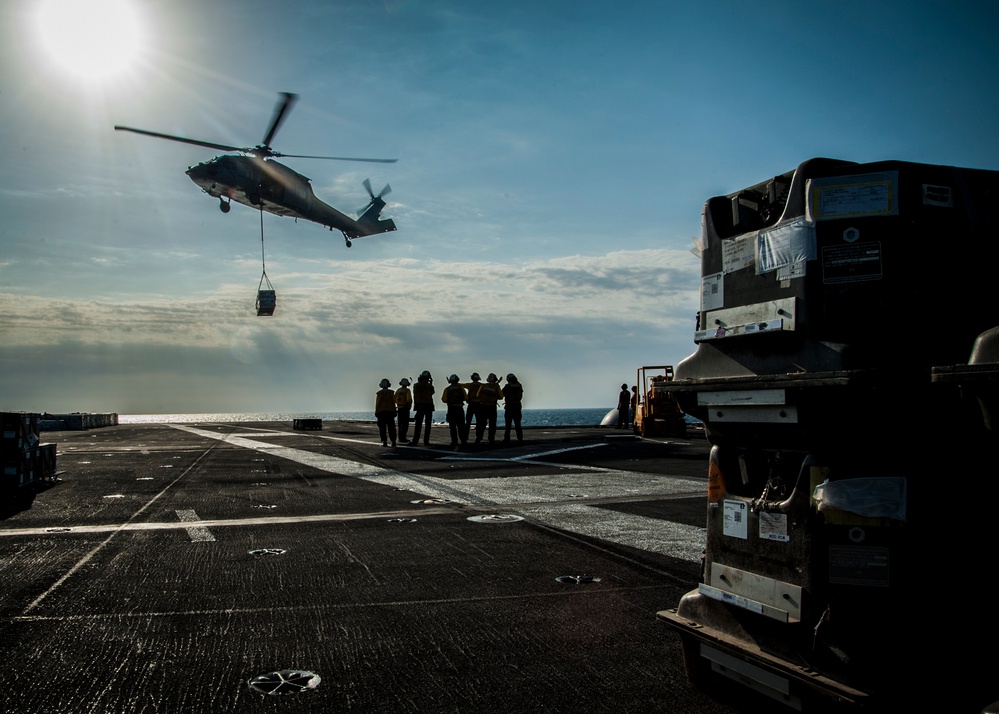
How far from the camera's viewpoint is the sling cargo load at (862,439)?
2297 mm

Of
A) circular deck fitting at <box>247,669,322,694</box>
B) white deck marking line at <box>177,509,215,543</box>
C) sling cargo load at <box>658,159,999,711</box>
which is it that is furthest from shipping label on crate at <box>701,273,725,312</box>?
white deck marking line at <box>177,509,215,543</box>

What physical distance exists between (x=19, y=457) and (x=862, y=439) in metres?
10.1

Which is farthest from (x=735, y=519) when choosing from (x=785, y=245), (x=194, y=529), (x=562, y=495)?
(x=562, y=495)

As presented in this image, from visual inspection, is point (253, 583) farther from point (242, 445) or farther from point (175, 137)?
point (175, 137)

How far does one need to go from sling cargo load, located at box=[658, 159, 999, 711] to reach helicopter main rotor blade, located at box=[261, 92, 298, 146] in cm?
3220

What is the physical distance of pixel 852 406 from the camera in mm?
2375

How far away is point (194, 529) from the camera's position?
676cm

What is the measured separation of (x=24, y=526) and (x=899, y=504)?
748cm

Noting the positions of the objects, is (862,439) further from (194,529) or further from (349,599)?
(194,529)

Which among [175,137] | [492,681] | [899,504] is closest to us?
[899,504]

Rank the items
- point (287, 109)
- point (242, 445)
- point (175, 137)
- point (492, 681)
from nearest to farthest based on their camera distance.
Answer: point (492, 681) < point (242, 445) < point (175, 137) < point (287, 109)

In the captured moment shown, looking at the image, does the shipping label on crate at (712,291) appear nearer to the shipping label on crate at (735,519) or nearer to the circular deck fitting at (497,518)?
the shipping label on crate at (735,519)

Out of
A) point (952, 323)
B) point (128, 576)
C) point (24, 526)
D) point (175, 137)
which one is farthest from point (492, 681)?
point (175, 137)

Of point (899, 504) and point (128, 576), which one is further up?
point (899, 504)
